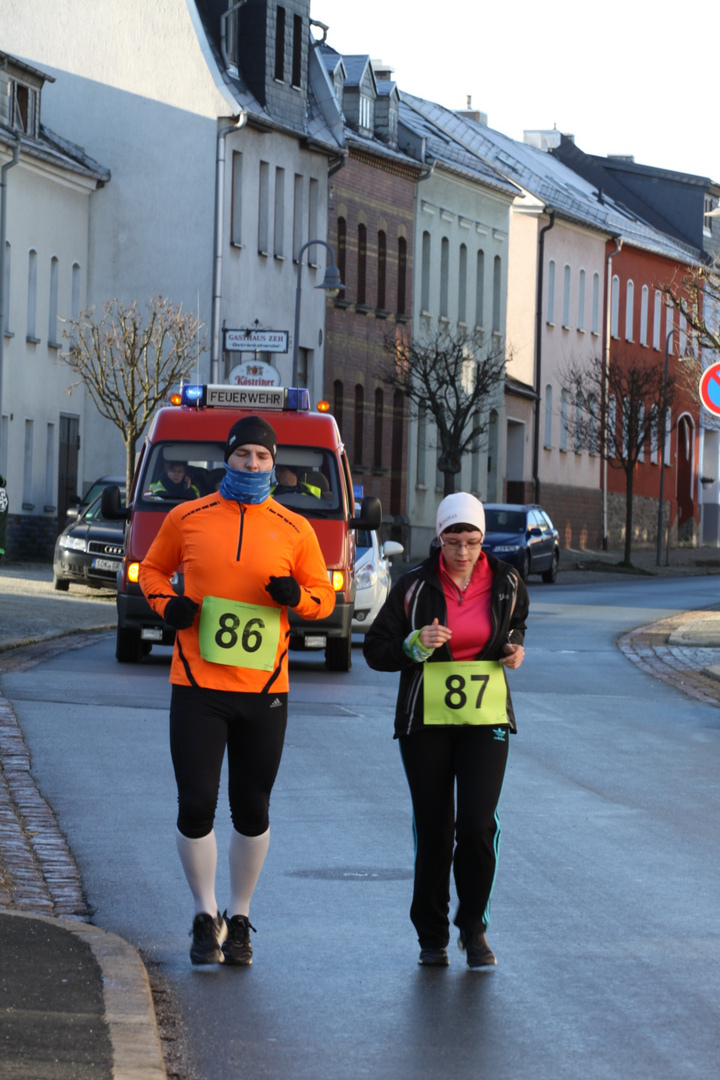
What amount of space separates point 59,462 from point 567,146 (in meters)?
40.8

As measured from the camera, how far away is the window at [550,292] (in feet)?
225

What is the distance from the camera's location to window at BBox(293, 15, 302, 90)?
174ft

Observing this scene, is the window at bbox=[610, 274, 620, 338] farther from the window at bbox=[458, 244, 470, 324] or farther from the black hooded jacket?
the black hooded jacket

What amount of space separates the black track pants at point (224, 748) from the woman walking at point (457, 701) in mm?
436

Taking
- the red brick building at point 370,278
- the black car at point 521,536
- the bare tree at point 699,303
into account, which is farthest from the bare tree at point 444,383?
the bare tree at point 699,303

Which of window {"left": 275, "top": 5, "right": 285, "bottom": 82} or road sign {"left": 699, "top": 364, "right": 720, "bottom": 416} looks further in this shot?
window {"left": 275, "top": 5, "right": 285, "bottom": 82}

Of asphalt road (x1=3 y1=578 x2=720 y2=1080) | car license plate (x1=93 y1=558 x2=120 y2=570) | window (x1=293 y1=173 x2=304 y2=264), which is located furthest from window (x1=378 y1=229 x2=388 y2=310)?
asphalt road (x1=3 y1=578 x2=720 y2=1080)

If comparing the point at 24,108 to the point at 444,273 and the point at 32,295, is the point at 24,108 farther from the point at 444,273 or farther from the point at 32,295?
the point at 444,273

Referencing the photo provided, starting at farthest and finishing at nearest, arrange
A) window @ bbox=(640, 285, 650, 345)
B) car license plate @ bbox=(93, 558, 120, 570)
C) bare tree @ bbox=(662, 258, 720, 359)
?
window @ bbox=(640, 285, 650, 345)
car license plate @ bbox=(93, 558, 120, 570)
bare tree @ bbox=(662, 258, 720, 359)

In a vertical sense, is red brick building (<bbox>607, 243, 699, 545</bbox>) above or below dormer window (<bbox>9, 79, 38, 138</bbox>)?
below

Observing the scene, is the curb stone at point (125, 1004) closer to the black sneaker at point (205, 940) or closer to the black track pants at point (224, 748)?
the black sneaker at point (205, 940)

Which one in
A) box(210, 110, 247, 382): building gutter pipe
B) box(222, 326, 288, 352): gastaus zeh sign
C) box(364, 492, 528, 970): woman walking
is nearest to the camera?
box(364, 492, 528, 970): woman walking

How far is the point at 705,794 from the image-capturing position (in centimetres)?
1251

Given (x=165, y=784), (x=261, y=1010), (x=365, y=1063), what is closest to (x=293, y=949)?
(x=261, y=1010)
